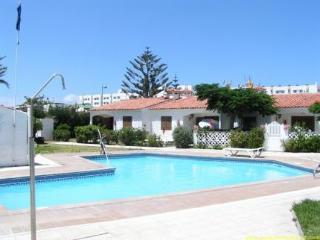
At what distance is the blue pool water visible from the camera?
14.6 m

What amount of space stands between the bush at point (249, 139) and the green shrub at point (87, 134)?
12205 millimetres

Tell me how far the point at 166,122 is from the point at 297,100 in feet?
34.0

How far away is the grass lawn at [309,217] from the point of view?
7.12 metres

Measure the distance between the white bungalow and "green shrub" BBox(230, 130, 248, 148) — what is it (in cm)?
492

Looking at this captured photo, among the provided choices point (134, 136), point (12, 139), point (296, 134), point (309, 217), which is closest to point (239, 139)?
point (296, 134)

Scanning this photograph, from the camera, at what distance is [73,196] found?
1466 centimetres

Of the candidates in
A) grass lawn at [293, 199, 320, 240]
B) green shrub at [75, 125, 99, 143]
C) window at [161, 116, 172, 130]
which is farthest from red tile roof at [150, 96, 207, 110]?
grass lawn at [293, 199, 320, 240]

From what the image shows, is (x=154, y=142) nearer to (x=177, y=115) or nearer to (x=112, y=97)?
(x=177, y=115)

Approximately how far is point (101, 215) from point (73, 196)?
5.59 m

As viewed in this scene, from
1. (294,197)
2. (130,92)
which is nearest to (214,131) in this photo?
(294,197)

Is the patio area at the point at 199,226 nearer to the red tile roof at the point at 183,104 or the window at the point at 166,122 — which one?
the red tile roof at the point at 183,104

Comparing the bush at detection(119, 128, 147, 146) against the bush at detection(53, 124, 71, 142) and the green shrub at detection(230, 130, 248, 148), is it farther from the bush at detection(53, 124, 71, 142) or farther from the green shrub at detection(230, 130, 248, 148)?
the green shrub at detection(230, 130, 248, 148)

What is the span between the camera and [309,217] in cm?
821

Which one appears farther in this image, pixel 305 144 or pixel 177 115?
pixel 177 115
